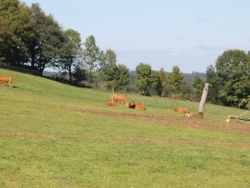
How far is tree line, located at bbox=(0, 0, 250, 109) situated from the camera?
75438 millimetres

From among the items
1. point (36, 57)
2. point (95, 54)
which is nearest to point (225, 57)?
point (95, 54)

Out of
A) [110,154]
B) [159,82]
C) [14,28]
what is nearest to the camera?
[110,154]

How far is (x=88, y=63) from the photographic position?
103m

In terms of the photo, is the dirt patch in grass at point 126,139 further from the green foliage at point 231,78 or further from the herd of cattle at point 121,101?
the green foliage at point 231,78

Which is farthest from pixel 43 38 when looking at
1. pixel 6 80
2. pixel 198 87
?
pixel 198 87

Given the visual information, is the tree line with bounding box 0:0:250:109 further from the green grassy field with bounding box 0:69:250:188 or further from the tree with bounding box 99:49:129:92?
the green grassy field with bounding box 0:69:250:188

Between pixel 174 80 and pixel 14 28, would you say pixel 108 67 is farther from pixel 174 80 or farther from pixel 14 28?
pixel 14 28

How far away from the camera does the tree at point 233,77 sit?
91.6m

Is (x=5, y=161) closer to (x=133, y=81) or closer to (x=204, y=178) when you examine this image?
(x=204, y=178)

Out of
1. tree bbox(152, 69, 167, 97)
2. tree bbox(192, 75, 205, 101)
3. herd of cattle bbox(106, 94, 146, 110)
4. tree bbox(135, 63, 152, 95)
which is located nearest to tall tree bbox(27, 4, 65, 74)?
tree bbox(135, 63, 152, 95)

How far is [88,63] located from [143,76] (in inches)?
624

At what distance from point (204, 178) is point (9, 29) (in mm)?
64742

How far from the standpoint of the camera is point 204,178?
13.5m

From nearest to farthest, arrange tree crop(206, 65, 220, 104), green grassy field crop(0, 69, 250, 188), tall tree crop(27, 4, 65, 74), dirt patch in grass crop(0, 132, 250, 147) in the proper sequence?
green grassy field crop(0, 69, 250, 188)
dirt patch in grass crop(0, 132, 250, 147)
tall tree crop(27, 4, 65, 74)
tree crop(206, 65, 220, 104)
